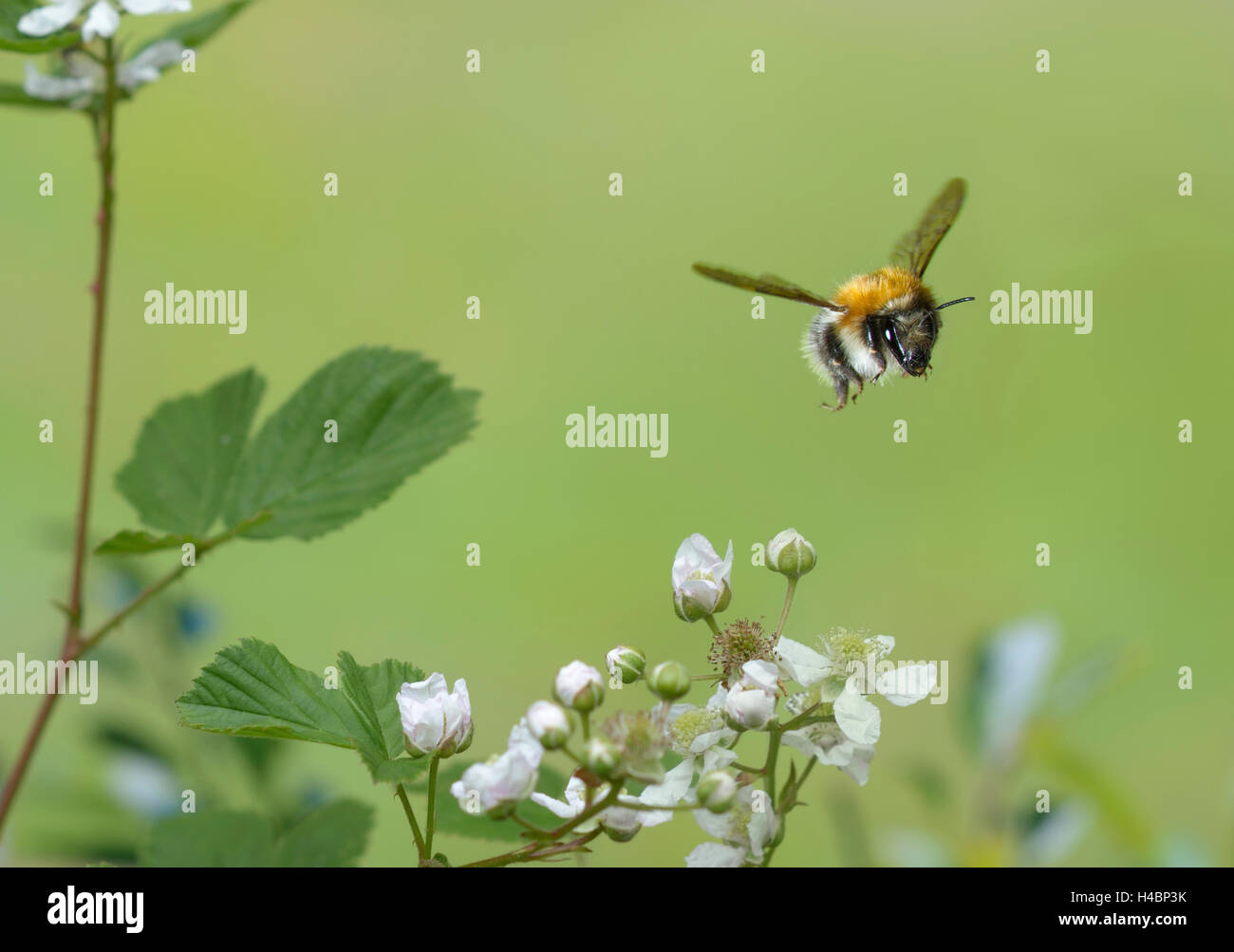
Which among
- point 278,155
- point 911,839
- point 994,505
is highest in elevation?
point 278,155

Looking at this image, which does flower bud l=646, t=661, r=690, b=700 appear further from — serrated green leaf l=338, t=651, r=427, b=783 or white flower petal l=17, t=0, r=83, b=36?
white flower petal l=17, t=0, r=83, b=36

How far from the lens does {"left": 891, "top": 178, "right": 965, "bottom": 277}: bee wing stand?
117 cm

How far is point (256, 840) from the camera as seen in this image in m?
0.83

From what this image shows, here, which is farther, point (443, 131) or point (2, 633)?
point (443, 131)

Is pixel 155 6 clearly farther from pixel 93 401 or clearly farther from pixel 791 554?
pixel 791 554

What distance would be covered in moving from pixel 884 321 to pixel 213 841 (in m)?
0.75

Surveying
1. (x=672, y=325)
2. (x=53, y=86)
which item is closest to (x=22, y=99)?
(x=53, y=86)

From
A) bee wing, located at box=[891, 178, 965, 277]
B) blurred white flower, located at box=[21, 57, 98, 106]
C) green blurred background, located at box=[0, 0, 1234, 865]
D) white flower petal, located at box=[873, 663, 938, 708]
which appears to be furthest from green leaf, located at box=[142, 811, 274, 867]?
green blurred background, located at box=[0, 0, 1234, 865]

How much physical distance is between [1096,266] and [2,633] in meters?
4.41

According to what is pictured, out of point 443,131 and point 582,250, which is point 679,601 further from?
point 443,131

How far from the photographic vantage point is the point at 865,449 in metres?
4.25

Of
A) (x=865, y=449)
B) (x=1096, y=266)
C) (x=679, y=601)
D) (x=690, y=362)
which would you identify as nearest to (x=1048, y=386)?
(x=1096, y=266)

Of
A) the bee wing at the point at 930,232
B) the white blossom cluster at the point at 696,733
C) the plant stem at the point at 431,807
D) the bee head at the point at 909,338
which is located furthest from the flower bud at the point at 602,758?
the bee wing at the point at 930,232

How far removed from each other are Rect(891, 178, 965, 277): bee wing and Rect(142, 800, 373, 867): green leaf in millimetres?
773
